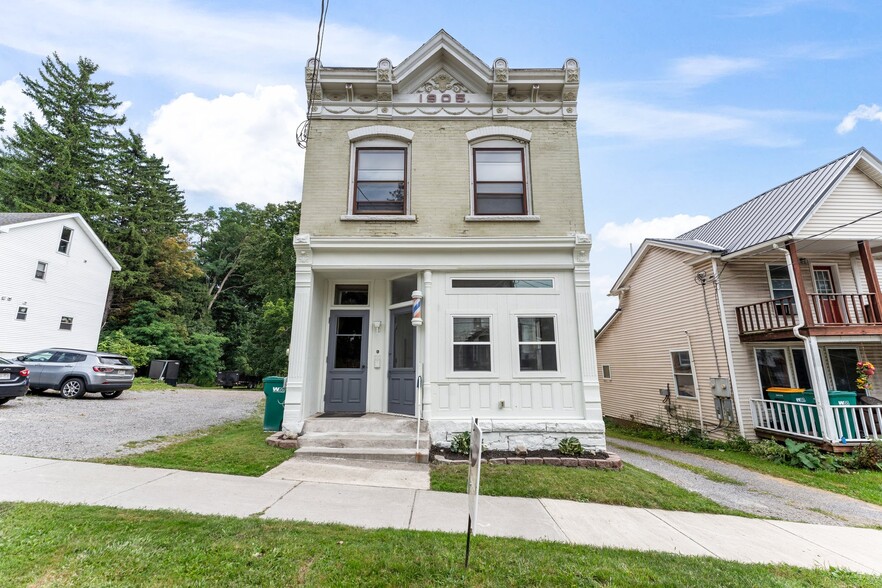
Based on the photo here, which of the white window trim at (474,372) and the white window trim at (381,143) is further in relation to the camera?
the white window trim at (381,143)

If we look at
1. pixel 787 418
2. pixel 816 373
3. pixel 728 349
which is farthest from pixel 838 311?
pixel 787 418

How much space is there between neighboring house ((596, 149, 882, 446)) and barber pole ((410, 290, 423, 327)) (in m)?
9.69

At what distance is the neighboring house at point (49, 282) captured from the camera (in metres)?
15.4

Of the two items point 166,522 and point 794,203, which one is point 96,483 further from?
point 794,203

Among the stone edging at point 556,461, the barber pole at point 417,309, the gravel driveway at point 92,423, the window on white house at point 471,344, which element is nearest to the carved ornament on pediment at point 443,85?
the barber pole at point 417,309

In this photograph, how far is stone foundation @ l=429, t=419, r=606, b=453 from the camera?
683 centimetres

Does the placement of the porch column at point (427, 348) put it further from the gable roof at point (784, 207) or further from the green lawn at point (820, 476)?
the gable roof at point (784, 207)

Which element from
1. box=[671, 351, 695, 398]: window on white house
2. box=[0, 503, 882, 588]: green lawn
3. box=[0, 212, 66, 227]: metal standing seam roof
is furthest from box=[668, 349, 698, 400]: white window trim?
box=[0, 212, 66, 227]: metal standing seam roof

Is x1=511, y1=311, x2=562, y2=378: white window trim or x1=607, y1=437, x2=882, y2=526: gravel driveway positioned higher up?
x1=511, y1=311, x2=562, y2=378: white window trim

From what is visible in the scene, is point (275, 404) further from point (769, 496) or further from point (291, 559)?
point (769, 496)

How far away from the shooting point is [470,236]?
25.1ft

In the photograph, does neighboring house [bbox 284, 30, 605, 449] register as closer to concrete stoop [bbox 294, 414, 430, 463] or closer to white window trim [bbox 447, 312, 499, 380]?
white window trim [bbox 447, 312, 499, 380]

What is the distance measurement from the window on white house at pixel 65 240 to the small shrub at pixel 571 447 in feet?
78.4

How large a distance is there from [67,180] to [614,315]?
3505cm
